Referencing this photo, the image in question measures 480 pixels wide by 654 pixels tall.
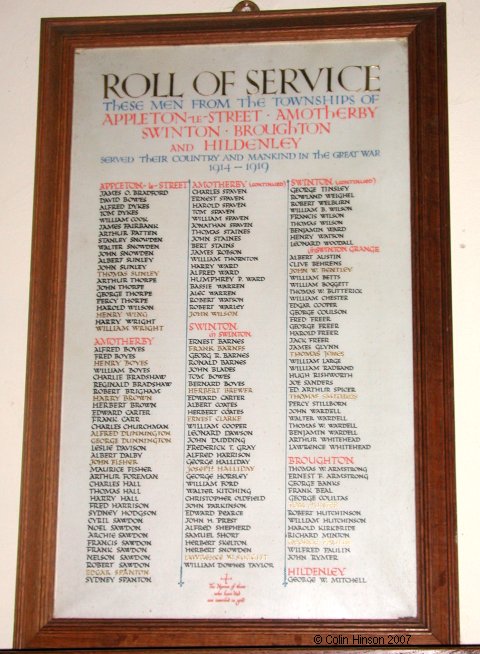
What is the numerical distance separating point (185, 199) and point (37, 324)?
0.42 metres

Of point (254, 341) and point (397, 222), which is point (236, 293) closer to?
point (254, 341)

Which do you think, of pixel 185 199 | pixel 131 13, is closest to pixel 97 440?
pixel 185 199

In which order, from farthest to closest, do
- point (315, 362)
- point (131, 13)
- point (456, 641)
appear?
point (131, 13), point (315, 362), point (456, 641)

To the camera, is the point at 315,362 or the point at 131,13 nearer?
the point at 315,362

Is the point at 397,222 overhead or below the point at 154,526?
overhead

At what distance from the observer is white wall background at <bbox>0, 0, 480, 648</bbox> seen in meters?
1.62

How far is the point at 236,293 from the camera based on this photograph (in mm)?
1707

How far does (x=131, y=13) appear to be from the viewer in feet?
5.99

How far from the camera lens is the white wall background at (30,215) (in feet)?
5.33

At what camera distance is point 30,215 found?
1766mm

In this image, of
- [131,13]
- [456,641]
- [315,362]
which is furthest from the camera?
[131,13]

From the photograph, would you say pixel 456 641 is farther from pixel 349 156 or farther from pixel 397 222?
pixel 349 156

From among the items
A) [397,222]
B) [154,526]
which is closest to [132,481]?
[154,526]

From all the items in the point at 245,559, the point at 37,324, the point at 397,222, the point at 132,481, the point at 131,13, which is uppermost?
the point at 131,13
